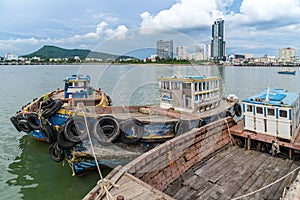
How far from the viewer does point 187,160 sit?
722 centimetres

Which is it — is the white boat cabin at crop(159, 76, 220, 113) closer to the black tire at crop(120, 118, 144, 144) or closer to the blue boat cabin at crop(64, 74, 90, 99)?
the black tire at crop(120, 118, 144, 144)

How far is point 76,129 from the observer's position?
8945 millimetres

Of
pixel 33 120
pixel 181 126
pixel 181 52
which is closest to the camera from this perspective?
pixel 181 126

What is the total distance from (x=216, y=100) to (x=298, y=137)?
5.17 m

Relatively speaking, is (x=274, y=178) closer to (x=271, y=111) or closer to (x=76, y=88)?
(x=271, y=111)

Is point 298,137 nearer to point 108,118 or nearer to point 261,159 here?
point 261,159

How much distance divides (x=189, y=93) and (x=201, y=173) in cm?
520

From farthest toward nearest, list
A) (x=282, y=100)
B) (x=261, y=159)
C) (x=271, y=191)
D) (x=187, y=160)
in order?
(x=282, y=100) < (x=261, y=159) < (x=187, y=160) < (x=271, y=191)

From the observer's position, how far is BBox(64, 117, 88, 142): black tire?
28.9 ft

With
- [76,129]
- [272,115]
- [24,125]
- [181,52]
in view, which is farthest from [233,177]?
[24,125]

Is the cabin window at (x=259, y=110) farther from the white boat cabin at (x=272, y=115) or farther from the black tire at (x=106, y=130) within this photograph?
the black tire at (x=106, y=130)

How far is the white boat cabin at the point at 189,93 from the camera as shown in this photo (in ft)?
37.2

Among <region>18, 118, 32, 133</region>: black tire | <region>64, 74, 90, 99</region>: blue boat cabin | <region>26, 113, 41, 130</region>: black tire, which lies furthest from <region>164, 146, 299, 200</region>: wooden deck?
<region>64, 74, 90, 99</region>: blue boat cabin

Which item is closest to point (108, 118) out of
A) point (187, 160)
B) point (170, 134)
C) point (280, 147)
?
point (170, 134)
